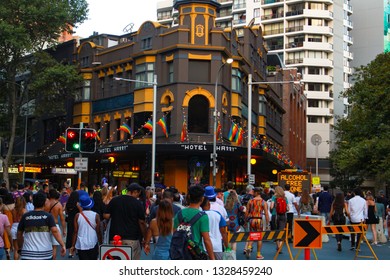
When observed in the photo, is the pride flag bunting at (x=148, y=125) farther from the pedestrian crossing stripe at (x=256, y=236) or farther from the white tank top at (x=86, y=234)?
the white tank top at (x=86, y=234)

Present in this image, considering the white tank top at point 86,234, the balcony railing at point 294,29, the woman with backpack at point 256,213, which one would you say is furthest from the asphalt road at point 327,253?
the balcony railing at point 294,29

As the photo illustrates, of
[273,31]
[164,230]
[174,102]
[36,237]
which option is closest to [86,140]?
[36,237]

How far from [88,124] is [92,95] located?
86.3 inches

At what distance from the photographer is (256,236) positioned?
1405 centimetres

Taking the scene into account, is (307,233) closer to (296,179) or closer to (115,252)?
(115,252)

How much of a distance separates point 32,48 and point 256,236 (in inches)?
1414

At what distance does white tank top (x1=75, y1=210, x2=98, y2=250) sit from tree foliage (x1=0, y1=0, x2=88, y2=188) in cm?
3461

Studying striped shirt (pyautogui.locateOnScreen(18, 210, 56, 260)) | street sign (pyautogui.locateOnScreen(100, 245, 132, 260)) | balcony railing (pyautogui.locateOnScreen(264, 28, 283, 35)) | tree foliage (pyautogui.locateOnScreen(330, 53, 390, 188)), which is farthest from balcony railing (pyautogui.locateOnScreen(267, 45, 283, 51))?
street sign (pyautogui.locateOnScreen(100, 245, 132, 260))

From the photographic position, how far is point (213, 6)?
4406 cm

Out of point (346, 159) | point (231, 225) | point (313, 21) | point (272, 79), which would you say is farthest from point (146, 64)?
point (313, 21)

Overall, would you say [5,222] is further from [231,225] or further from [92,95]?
[92,95]

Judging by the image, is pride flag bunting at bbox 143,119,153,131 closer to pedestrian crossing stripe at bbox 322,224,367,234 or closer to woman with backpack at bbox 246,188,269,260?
woman with backpack at bbox 246,188,269,260

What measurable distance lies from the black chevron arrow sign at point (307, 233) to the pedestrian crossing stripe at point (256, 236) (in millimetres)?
1876

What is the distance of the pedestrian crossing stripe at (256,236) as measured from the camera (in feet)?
44.9
